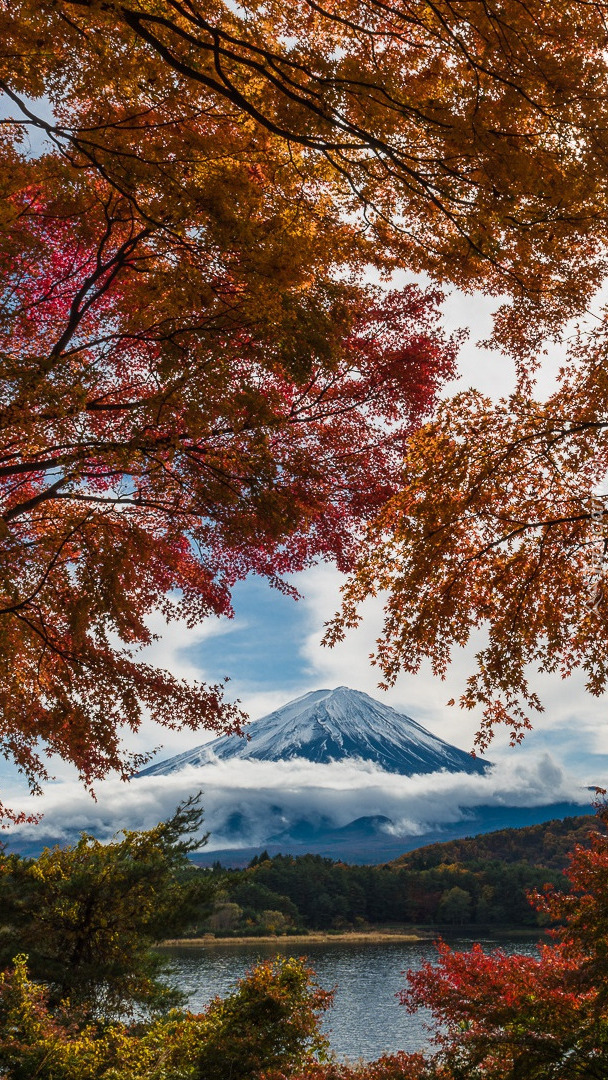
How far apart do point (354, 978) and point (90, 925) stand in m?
26.1

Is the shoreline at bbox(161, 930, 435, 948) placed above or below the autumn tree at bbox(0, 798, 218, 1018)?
below

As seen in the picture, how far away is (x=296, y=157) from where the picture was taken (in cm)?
514

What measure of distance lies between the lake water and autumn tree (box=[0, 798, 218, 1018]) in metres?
1.25

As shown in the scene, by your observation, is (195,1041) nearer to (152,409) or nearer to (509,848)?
(152,409)

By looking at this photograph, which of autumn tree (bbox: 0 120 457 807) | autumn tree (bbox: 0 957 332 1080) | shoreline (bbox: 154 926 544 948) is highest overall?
autumn tree (bbox: 0 120 457 807)

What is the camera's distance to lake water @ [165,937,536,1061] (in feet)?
63.2

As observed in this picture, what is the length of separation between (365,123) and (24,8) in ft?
6.79

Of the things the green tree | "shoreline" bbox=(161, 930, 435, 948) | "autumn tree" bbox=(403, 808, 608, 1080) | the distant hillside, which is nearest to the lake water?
"shoreline" bbox=(161, 930, 435, 948)

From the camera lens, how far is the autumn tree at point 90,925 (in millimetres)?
9078

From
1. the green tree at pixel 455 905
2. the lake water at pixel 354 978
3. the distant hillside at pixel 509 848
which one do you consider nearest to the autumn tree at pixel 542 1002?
the lake water at pixel 354 978

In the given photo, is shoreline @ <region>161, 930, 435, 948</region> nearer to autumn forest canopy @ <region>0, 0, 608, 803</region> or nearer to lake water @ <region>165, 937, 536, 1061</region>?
lake water @ <region>165, 937, 536, 1061</region>

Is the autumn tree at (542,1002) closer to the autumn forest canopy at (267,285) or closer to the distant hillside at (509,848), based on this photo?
the autumn forest canopy at (267,285)

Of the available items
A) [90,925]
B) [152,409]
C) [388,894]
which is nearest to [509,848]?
[388,894]

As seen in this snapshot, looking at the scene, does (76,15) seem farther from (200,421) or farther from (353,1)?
(200,421)
